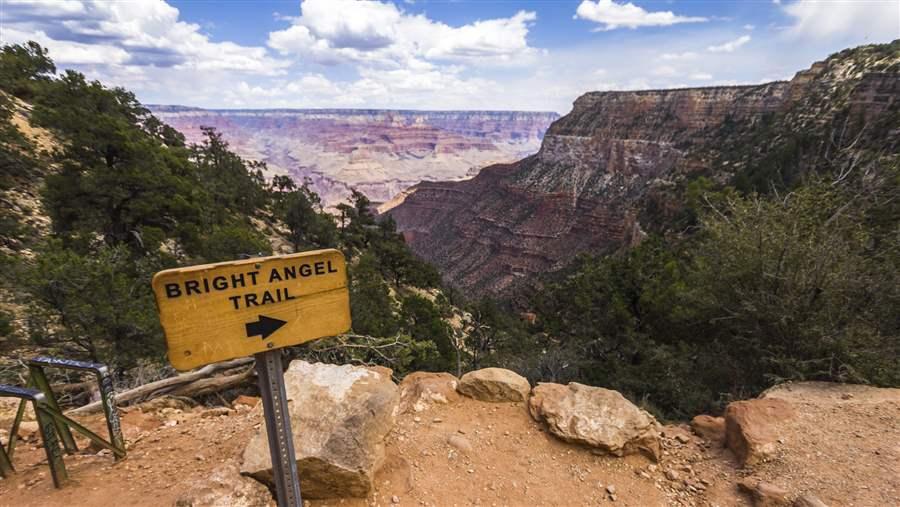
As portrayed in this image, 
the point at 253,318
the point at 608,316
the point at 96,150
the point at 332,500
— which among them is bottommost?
the point at 608,316

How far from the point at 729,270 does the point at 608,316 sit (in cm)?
558

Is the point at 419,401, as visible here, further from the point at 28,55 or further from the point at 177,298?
the point at 28,55

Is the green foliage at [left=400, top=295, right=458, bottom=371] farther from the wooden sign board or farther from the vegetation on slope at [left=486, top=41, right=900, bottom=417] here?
the wooden sign board

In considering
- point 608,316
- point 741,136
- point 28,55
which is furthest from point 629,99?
point 28,55

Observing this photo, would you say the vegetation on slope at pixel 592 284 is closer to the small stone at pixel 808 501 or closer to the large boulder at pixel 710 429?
the large boulder at pixel 710 429

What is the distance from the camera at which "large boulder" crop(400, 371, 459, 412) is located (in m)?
6.05

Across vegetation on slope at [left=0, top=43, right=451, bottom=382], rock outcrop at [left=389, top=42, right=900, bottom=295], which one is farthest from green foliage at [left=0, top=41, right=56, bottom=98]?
rock outcrop at [left=389, top=42, right=900, bottom=295]

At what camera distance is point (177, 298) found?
2.07m

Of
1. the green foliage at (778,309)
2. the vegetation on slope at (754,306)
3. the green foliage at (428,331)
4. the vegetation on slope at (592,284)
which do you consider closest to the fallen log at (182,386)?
the vegetation on slope at (592,284)

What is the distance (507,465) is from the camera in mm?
4871

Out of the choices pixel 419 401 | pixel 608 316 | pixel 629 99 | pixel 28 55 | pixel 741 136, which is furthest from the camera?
pixel 629 99

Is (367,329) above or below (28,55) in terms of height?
below

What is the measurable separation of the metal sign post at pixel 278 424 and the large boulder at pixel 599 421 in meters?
3.73

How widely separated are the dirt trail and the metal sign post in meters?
1.83
